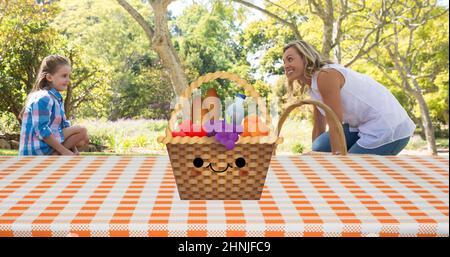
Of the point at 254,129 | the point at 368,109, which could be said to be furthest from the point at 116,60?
the point at 254,129

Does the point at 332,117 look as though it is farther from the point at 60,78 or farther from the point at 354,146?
the point at 60,78

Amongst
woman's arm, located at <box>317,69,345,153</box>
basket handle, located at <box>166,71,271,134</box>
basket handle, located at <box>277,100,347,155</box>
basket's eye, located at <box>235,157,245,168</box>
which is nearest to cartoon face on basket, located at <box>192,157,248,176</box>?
basket's eye, located at <box>235,157,245,168</box>

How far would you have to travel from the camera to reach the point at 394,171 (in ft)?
3.70

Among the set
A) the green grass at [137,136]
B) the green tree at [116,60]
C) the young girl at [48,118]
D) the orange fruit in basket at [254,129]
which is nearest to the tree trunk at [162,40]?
the green grass at [137,136]

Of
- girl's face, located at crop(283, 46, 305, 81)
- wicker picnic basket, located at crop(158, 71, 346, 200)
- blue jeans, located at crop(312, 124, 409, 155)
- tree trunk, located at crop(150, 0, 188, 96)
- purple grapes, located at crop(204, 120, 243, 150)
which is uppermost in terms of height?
tree trunk, located at crop(150, 0, 188, 96)

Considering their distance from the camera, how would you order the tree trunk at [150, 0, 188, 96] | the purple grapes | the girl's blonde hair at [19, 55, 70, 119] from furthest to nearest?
the tree trunk at [150, 0, 188, 96]
the girl's blonde hair at [19, 55, 70, 119]
the purple grapes

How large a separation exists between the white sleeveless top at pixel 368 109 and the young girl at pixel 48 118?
90cm

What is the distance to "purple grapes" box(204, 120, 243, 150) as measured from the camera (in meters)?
0.86

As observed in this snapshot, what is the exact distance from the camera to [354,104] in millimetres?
1792

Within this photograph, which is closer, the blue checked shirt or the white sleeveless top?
the white sleeveless top

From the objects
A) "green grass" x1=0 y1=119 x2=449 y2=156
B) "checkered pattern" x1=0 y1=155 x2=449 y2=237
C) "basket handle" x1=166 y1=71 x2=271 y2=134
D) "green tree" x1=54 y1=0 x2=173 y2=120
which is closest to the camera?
"checkered pattern" x1=0 y1=155 x2=449 y2=237

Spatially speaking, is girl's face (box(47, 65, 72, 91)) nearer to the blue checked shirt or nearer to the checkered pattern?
the blue checked shirt

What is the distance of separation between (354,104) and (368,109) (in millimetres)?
59
